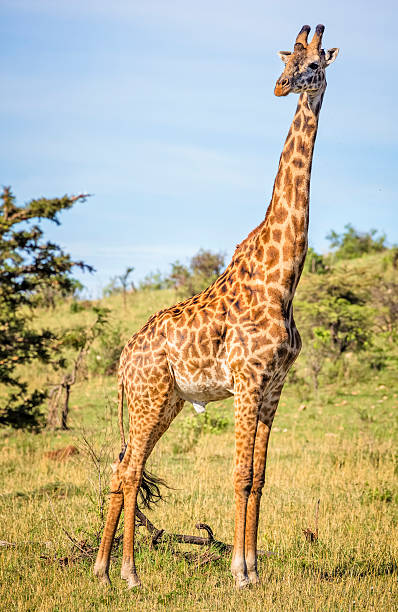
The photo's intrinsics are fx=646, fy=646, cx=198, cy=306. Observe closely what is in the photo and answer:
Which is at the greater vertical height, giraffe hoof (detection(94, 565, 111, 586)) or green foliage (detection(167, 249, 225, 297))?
green foliage (detection(167, 249, 225, 297))

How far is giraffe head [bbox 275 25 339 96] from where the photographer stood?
5227mm

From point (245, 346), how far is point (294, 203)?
130 centimetres

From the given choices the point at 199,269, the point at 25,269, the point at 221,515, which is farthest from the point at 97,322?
the point at 199,269

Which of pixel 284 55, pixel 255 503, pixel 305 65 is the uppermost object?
pixel 284 55

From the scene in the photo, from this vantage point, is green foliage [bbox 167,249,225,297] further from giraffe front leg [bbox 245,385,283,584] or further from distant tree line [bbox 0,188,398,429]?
giraffe front leg [bbox 245,385,283,584]

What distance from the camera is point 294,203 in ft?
18.2

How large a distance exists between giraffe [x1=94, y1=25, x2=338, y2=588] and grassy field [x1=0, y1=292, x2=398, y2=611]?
39 centimetres

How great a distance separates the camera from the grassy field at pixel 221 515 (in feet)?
18.1

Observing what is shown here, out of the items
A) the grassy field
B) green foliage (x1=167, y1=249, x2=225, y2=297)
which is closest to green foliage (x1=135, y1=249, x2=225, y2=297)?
green foliage (x1=167, y1=249, x2=225, y2=297)

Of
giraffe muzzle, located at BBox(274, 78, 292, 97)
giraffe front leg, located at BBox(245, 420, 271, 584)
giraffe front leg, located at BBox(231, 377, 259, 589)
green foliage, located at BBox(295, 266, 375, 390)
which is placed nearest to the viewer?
giraffe muzzle, located at BBox(274, 78, 292, 97)

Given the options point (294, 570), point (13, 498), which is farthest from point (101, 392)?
point (294, 570)

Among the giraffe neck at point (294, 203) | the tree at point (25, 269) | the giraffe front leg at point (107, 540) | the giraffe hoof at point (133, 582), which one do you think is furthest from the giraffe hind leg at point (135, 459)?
the tree at point (25, 269)

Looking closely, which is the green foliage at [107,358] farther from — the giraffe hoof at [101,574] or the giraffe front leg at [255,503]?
the giraffe front leg at [255,503]

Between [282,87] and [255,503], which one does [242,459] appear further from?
[282,87]
